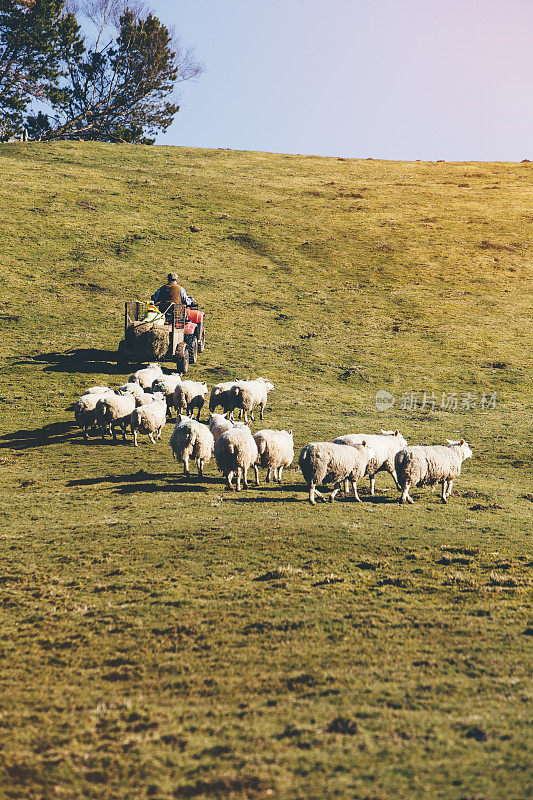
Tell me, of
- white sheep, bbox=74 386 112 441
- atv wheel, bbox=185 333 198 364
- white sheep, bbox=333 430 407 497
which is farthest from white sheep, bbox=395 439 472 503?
atv wheel, bbox=185 333 198 364

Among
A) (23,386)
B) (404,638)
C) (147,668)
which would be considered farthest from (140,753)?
(23,386)

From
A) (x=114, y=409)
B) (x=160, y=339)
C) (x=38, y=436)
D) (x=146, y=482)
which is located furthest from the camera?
(x=160, y=339)

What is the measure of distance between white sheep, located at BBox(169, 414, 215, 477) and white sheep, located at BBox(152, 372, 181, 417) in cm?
564

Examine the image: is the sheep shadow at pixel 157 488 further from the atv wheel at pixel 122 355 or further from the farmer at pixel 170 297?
the farmer at pixel 170 297

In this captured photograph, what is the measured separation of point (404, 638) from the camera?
28.0 feet

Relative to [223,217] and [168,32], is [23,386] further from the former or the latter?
[168,32]

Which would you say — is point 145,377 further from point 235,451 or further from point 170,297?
point 235,451

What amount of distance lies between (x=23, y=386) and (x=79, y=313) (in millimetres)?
9914

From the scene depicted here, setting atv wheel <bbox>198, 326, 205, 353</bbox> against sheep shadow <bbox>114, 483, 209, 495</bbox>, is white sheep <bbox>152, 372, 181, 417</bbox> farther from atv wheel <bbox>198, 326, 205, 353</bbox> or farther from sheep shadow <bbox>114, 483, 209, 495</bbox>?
sheep shadow <bbox>114, 483, 209, 495</bbox>

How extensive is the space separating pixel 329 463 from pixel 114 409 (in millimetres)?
7937

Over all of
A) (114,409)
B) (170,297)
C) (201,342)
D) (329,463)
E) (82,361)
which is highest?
(170,297)

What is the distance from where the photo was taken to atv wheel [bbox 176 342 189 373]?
2803 cm

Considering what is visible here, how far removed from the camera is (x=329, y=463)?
1520 centimetres

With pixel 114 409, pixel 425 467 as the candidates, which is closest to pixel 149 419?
pixel 114 409
